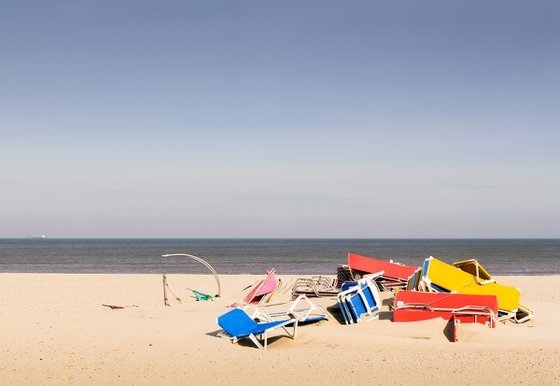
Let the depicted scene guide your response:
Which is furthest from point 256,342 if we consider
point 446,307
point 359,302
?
point 446,307

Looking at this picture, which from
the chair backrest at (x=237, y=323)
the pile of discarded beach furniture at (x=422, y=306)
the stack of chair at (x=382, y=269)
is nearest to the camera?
the chair backrest at (x=237, y=323)

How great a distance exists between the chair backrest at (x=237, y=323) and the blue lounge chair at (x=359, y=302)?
207 cm

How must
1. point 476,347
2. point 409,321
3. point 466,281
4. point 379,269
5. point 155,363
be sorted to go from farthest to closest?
point 379,269 < point 466,281 < point 409,321 < point 476,347 < point 155,363

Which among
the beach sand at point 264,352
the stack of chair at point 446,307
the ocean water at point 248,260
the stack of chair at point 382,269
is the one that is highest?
the stack of chair at point 382,269

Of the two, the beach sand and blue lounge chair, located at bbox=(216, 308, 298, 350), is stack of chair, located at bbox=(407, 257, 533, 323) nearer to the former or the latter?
the beach sand

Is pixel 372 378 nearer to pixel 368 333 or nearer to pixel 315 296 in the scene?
pixel 368 333

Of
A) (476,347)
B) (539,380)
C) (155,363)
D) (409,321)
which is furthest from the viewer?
(409,321)

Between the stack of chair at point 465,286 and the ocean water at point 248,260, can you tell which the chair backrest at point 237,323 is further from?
the ocean water at point 248,260

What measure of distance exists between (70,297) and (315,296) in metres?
11.5

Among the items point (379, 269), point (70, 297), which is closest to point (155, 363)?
point (379, 269)

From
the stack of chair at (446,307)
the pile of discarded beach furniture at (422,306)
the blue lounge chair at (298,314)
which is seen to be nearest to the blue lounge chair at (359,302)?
the pile of discarded beach furniture at (422,306)

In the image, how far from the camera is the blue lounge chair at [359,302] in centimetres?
A: 1212

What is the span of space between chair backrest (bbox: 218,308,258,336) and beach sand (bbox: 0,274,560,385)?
296 mm

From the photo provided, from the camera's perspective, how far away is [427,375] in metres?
8.23
